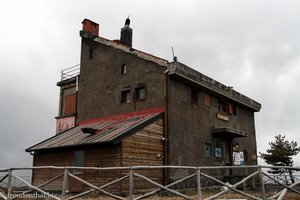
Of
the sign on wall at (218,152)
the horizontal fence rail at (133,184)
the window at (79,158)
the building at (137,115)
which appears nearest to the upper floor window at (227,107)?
the building at (137,115)

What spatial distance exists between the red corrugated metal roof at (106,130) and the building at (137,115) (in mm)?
54

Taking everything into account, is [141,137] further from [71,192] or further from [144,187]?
[71,192]

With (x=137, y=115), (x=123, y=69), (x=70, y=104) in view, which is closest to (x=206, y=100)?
(x=137, y=115)

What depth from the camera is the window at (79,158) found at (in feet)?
63.7

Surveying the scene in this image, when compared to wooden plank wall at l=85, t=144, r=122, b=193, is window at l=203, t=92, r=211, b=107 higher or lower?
higher

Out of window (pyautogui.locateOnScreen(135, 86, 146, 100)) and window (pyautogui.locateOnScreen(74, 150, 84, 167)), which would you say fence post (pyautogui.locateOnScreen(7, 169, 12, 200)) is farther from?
window (pyautogui.locateOnScreen(135, 86, 146, 100))

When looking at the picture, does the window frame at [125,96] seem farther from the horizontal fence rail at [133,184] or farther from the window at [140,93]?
the horizontal fence rail at [133,184]

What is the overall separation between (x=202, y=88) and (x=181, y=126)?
3511 millimetres

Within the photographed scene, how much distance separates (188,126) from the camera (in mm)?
21312

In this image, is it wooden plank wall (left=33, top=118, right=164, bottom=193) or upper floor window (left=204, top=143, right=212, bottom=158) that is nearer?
wooden plank wall (left=33, top=118, right=164, bottom=193)

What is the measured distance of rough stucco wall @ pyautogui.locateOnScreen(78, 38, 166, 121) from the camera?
68.3 ft

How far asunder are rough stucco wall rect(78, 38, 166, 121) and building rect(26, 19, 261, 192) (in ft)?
0.19

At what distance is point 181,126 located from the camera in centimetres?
2080

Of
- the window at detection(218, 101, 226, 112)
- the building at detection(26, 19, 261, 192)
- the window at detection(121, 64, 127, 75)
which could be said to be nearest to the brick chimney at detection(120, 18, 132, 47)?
the building at detection(26, 19, 261, 192)
